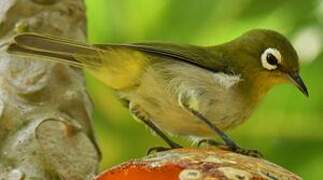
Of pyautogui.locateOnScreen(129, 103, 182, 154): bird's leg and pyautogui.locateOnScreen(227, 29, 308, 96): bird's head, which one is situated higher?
pyautogui.locateOnScreen(227, 29, 308, 96): bird's head

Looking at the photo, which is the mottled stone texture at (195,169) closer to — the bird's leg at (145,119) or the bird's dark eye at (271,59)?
the bird's leg at (145,119)

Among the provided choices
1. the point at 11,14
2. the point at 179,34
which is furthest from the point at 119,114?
the point at 11,14

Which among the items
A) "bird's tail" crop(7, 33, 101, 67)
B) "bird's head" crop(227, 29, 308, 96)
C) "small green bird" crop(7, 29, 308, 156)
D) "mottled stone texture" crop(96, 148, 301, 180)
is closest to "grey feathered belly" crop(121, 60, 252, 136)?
"small green bird" crop(7, 29, 308, 156)

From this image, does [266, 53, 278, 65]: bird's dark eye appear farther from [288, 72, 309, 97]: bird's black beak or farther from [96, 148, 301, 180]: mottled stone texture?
[96, 148, 301, 180]: mottled stone texture

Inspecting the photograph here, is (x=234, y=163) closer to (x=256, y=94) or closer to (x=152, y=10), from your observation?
(x=256, y=94)

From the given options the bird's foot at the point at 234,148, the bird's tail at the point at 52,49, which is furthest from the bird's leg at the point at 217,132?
the bird's tail at the point at 52,49
